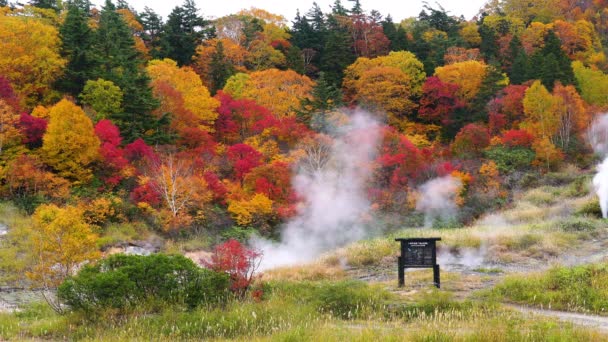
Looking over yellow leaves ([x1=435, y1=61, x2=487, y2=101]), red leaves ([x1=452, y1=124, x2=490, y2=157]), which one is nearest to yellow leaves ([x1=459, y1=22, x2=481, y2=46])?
yellow leaves ([x1=435, y1=61, x2=487, y2=101])

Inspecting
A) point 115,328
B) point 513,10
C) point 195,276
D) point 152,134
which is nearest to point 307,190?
point 152,134

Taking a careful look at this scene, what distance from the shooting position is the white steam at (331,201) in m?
28.7

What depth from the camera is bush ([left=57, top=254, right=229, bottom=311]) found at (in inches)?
453

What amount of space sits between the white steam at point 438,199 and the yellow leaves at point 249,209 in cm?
949

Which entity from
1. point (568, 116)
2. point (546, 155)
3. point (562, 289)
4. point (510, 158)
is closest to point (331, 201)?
point (510, 158)

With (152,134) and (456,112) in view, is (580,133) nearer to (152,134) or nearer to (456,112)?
(456,112)

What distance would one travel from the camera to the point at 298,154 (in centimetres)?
3456

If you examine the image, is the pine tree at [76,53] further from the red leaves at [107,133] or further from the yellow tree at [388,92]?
the yellow tree at [388,92]

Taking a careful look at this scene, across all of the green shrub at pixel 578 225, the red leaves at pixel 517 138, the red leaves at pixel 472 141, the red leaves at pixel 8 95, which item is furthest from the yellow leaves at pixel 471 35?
the red leaves at pixel 8 95

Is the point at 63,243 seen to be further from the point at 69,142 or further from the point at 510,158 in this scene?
the point at 510,158

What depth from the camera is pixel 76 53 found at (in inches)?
1614

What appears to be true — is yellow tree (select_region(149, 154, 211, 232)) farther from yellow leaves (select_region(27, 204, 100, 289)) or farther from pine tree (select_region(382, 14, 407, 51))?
pine tree (select_region(382, 14, 407, 51))

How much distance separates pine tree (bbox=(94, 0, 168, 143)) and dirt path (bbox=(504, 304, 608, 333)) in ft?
93.4

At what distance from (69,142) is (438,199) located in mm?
21703
